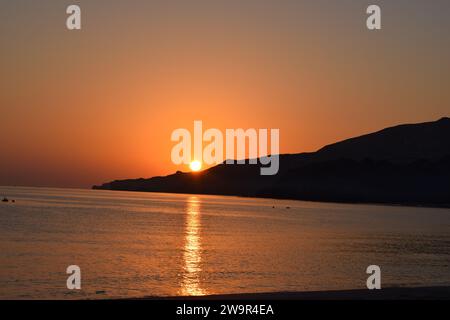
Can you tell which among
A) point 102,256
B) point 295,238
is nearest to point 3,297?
point 102,256

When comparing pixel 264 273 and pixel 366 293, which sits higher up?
pixel 366 293

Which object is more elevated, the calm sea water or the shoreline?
the shoreline

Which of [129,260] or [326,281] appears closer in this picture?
[326,281]

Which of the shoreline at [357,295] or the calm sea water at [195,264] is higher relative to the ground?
the shoreline at [357,295]

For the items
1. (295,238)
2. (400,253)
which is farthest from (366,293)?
(295,238)

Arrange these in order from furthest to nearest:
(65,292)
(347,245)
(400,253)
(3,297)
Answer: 1. (347,245)
2. (400,253)
3. (65,292)
4. (3,297)

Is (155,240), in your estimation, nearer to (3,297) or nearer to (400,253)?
(400,253)

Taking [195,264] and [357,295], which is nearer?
[357,295]

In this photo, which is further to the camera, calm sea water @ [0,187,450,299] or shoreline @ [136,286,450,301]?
calm sea water @ [0,187,450,299]

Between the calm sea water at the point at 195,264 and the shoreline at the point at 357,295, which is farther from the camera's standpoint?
the calm sea water at the point at 195,264

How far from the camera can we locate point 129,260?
51.6 metres

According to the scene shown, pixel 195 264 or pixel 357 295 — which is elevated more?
pixel 357 295

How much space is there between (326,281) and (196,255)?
781 inches
